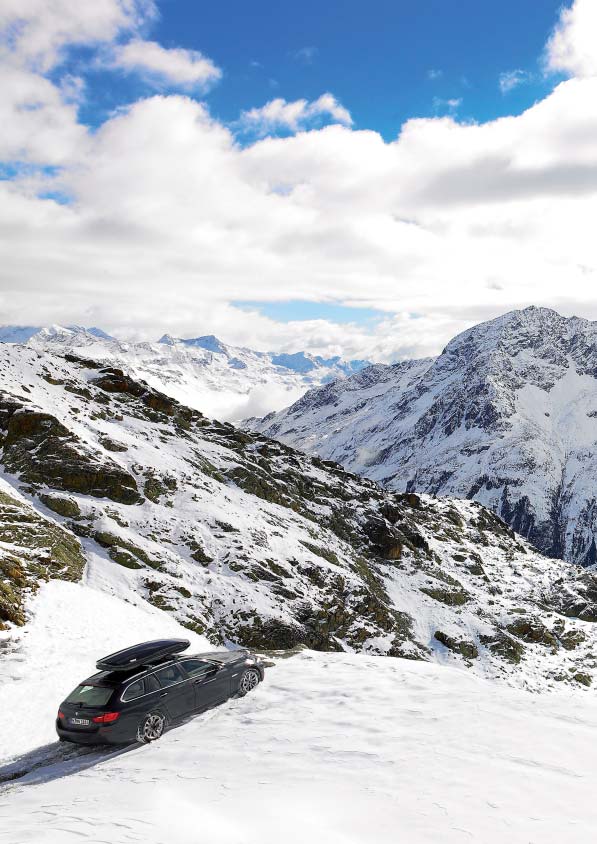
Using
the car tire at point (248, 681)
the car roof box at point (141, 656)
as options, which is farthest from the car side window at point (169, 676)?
the car tire at point (248, 681)

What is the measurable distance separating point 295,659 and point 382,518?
159 ft

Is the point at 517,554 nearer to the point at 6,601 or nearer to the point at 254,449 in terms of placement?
the point at 254,449

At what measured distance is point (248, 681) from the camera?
584 inches

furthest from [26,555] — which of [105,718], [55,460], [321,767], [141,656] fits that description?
[321,767]

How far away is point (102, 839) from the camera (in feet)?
24.3

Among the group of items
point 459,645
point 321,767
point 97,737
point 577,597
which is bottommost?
point 577,597

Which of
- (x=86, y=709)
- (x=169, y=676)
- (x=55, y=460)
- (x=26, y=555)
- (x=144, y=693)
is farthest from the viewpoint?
(x=55, y=460)

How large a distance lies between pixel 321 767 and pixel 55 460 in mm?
33565

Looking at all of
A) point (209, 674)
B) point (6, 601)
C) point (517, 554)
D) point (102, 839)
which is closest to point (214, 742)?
point (209, 674)

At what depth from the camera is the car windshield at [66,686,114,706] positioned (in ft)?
39.1

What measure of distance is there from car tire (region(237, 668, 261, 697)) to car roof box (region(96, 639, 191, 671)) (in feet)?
6.47

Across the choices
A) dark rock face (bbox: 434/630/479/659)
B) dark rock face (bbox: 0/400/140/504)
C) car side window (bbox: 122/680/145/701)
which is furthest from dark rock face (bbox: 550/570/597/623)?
car side window (bbox: 122/680/145/701)

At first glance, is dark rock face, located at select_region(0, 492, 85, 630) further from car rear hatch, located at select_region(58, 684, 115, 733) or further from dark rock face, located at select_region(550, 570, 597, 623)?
dark rock face, located at select_region(550, 570, 597, 623)

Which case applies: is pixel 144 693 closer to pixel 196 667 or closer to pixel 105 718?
pixel 105 718
